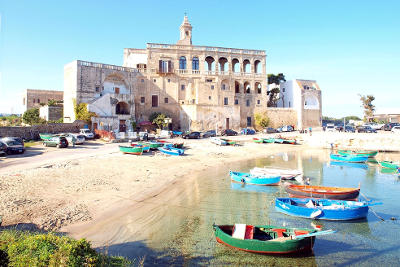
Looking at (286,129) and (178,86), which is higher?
(178,86)

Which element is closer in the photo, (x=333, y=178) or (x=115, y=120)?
(x=333, y=178)

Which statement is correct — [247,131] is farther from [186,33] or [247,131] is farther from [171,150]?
[171,150]

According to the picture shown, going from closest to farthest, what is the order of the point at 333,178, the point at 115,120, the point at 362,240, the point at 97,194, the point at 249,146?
1. the point at 362,240
2. the point at 97,194
3. the point at 333,178
4. the point at 249,146
5. the point at 115,120

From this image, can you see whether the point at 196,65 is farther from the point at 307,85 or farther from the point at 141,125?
the point at 307,85

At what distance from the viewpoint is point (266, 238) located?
11.9 meters

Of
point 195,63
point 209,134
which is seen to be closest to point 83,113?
point 209,134

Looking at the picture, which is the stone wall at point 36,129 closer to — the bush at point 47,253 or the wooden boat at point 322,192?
the bush at point 47,253

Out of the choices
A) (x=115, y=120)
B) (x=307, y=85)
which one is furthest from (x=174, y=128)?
(x=307, y=85)

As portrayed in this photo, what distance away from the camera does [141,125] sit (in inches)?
1918

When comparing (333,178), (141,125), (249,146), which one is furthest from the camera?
(141,125)

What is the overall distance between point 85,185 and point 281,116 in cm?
4810

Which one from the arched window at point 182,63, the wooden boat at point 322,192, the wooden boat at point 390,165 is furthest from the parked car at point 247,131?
the wooden boat at point 322,192

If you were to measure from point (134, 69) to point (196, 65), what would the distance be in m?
12.1

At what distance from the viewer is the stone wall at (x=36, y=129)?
1288 inches
